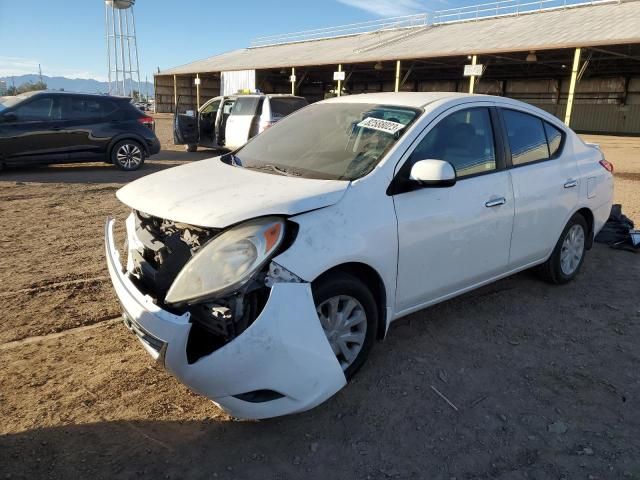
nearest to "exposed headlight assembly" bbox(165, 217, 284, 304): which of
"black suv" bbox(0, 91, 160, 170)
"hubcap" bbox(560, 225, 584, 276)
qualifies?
"hubcap" bbox(560, 225, 584, 276)

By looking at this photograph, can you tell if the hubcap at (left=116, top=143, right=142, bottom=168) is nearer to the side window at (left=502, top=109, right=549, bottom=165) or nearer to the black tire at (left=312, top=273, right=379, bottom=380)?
the side window at (left=502, top=109, right=549, bottom=165)

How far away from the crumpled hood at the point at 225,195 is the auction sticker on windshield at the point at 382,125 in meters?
0.66

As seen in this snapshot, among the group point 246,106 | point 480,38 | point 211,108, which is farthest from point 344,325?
point 480,38

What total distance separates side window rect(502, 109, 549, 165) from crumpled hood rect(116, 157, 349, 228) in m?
1.76

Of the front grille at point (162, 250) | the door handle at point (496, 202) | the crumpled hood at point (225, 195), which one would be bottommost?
the front grille at point (162, 250)

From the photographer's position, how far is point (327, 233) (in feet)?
8.46

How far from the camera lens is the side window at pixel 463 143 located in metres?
3.28

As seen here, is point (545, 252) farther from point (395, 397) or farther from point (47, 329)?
point (47, 329)

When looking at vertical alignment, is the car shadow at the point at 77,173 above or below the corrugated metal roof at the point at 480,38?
below

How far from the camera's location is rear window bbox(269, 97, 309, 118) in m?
12.9

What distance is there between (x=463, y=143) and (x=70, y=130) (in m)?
9.05

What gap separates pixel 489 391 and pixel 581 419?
49cm

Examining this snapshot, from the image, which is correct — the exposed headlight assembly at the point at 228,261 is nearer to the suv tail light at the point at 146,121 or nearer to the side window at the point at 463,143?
the side window at the point at 463,143

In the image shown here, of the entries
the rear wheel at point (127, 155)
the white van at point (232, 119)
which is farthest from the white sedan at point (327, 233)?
the white van at point (232, 119)
